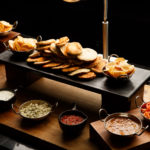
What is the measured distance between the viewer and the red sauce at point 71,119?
3547 millimetres

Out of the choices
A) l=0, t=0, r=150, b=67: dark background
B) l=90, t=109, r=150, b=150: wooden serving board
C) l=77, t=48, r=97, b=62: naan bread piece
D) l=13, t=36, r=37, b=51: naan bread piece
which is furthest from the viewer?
l=0, t=0, r=150, b=67: dark background

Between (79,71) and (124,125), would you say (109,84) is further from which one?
(124,125)

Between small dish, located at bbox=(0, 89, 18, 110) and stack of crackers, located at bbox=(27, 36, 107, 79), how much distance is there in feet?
1.34

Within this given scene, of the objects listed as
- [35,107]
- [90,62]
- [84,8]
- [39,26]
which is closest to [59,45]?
[90,62]

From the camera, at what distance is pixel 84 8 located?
729 cm

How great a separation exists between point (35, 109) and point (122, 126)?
40.0 inches

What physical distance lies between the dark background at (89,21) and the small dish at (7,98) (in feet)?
9.72

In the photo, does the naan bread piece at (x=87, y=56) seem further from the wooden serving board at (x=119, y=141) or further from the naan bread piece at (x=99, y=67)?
the wooden serving board at (x=119, y=141)

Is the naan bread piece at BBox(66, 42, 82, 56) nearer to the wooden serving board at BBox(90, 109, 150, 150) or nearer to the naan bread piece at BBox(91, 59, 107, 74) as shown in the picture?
the naan bread piece at BBox(91, 59, 107, 74)

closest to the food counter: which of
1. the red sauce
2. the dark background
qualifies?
the red sauce

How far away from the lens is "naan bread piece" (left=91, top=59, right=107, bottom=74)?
3.81 meters

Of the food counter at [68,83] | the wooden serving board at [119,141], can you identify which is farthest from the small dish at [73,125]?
the wooden serving board at [119,141]

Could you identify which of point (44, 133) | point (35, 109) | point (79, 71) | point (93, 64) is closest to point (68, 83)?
point (79, 71)

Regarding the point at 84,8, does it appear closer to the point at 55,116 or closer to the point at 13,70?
the point at 13,70
